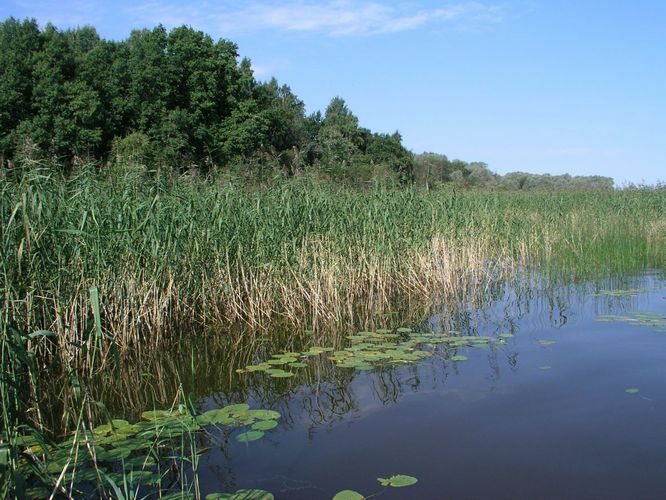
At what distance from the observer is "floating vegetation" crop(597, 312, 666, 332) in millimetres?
6766

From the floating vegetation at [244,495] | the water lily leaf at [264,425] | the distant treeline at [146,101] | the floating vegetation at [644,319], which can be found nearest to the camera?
the floating vegetation at [244,495]

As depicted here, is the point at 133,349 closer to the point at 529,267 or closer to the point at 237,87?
the point at 529,267

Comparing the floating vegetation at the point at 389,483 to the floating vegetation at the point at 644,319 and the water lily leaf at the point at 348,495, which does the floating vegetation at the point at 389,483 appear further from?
the floating vegetation at the point at 644,319

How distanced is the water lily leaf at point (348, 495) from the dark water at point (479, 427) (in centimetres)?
7

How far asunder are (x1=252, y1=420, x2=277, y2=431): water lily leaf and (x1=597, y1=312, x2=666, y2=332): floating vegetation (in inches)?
180

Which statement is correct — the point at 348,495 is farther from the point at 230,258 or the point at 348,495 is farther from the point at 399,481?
the point at 230,258

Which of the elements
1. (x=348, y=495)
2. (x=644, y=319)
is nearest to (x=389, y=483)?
(x=348, y=495)

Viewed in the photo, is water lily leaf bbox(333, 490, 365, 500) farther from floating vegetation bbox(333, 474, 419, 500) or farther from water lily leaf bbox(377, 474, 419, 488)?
water lily leaf bbox(377, 474, 419, 488)

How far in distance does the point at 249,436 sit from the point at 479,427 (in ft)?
5.19

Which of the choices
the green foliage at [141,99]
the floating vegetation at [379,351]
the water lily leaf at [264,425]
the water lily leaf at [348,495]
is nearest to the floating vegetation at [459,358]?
the floating vegetation at [379,351]

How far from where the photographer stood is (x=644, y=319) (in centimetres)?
701

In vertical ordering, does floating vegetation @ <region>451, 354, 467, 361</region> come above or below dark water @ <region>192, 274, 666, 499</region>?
above

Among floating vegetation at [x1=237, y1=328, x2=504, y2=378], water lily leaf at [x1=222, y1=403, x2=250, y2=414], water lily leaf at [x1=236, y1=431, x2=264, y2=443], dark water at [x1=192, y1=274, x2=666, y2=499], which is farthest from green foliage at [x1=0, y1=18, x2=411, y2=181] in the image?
water lily leaf at [x1=236, y1=431, x2=264, y2=443]

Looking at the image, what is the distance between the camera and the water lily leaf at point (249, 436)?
4.02 metres
